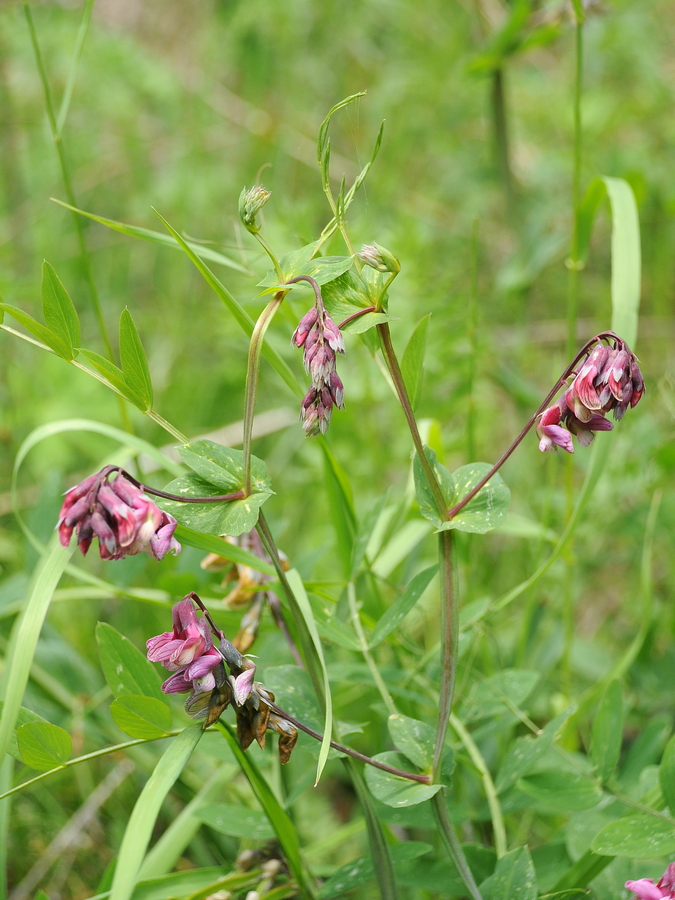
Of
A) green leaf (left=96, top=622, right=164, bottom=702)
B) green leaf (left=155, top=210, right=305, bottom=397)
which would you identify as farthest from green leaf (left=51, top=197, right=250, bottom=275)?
green leaf (left=96, top=622, right=164, bottom=702)

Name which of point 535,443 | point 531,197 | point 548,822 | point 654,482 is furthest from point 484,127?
point 548,822

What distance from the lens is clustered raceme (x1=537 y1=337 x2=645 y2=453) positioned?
0.56 meters

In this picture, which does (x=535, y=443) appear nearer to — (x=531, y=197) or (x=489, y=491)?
(x=531, y=197)

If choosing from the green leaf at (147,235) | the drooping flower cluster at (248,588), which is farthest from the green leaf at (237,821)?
the green leaf at (147,235)

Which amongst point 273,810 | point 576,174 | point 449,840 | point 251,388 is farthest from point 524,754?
point 576,174

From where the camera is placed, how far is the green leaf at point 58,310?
0.65m

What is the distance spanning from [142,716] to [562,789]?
0.47m

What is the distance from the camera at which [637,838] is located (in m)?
0.68

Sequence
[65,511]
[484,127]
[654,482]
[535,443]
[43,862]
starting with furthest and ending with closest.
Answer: [484,127] < [535,443] < [654,482] < [43,862] < [65,511]

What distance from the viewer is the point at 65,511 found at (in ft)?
1.76

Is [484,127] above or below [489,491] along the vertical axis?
above

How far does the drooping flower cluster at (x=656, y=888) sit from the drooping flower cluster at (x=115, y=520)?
18.8 inches

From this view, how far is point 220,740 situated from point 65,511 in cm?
43

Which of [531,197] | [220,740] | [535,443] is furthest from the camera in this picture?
[531,197]
